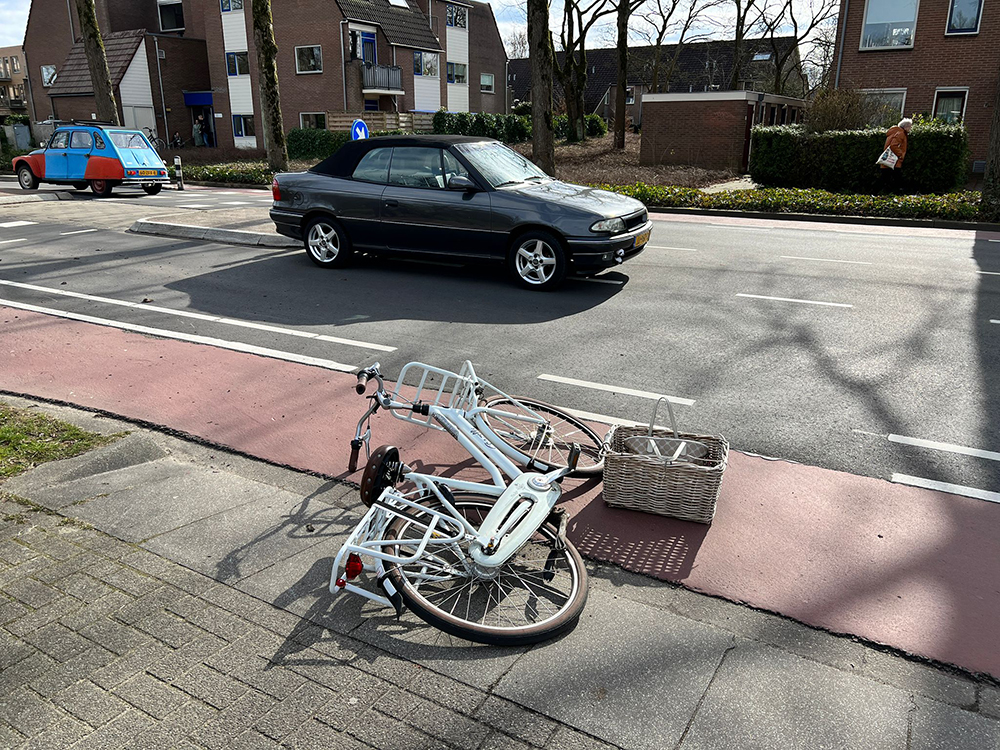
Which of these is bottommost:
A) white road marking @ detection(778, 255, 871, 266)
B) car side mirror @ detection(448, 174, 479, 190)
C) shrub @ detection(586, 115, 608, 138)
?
white road marking @ detection(778, 255, 871, 266)

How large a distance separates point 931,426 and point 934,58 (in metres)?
26.5

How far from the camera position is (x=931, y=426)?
17.7 ft

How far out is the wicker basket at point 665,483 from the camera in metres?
4.01

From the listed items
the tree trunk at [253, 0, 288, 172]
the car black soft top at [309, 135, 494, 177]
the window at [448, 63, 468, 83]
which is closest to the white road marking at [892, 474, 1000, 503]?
the car black soft top at [309, 135, 494, 177]

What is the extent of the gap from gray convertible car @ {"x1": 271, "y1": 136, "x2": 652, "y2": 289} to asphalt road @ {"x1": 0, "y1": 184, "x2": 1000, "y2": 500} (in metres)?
0.41

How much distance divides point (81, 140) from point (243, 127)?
85.7 feet

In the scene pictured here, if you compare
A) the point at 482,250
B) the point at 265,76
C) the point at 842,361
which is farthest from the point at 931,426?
the point at 265,76

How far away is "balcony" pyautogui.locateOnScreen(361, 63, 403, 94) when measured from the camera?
134 ft

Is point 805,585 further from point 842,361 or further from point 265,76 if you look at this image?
point 265,76

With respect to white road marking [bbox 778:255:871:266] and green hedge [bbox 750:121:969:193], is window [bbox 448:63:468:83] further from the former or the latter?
white road marking [bbox 778:255:871:266]

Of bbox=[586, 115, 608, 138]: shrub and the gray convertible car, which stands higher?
bbox=[586, 115, 608, 138]: shrub

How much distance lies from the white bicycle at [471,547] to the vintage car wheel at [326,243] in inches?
273

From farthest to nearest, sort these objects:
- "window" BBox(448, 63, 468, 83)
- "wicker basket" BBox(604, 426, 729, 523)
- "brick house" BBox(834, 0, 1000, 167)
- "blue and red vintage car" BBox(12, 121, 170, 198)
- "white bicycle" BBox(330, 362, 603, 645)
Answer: "window" BBox(448, 63, 468, 83) < "brick house" BBox(834, 0, 1000, 167) < "blue and red vintage car" BBox(12, 121, 170, 198) < "wicker basket" BBox(604, 426, 729, 523) < "white bicycle" BBox(330, 362, 603, 645)

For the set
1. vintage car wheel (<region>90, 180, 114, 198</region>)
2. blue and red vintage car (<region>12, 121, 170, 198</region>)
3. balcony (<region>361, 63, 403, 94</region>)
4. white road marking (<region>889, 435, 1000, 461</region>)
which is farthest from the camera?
balcony (<region>361, 63, 403, 94</region>)
